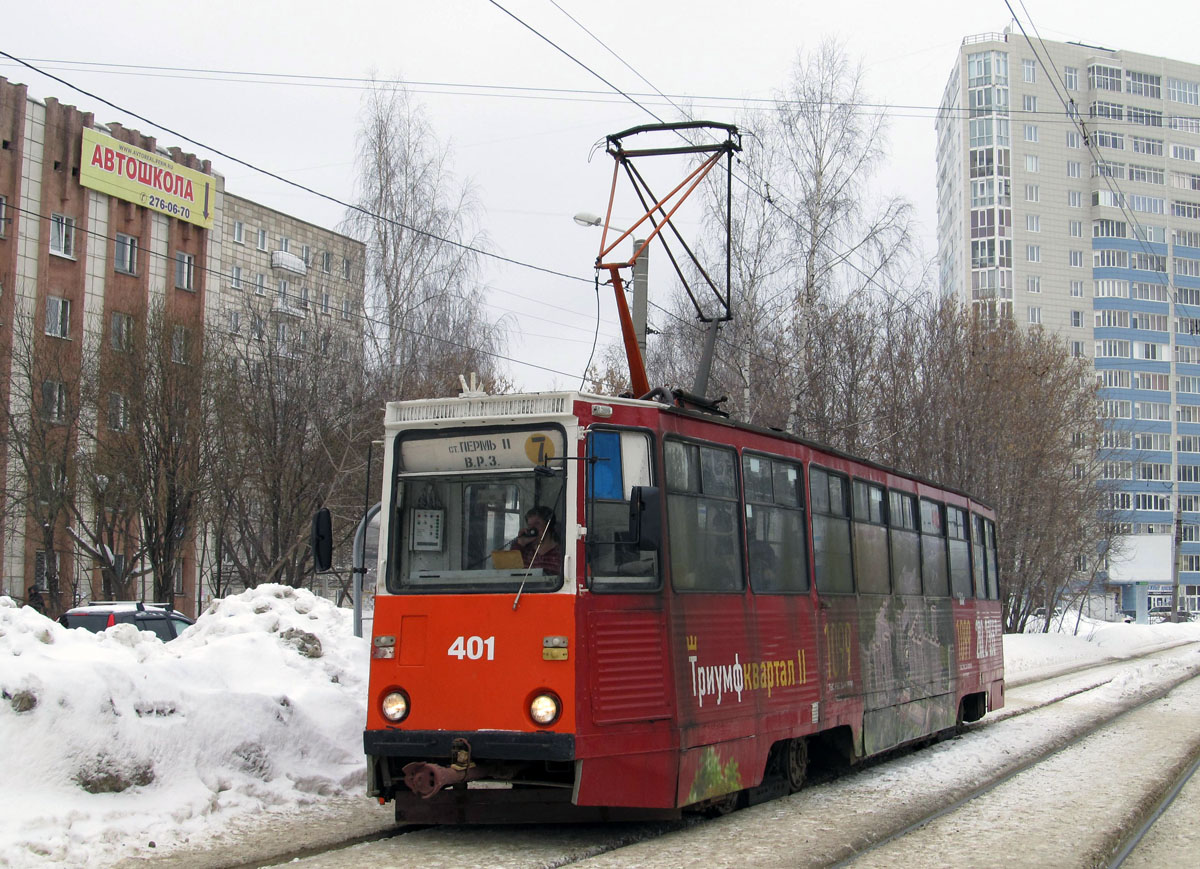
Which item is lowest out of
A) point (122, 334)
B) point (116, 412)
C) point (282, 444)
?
point (282, 444)

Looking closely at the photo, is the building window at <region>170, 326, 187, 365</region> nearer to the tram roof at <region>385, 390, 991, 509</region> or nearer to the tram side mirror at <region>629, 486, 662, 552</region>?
the tram roof at <region>385, 390, 991, 509</region>

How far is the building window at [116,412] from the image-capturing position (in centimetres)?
2731

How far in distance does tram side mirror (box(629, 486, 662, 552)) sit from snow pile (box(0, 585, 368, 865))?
11.0 ft

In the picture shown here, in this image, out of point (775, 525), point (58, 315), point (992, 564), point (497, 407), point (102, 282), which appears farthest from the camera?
point (102, 282)

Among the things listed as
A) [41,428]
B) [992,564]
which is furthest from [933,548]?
[41,428]

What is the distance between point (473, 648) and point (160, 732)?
2.53 metres

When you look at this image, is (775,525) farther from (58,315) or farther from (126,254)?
(126,254)

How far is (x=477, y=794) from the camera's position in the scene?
7824 millimetres

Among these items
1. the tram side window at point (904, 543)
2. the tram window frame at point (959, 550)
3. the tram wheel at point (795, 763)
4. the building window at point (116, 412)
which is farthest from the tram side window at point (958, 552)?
the building window at point (116, 412)

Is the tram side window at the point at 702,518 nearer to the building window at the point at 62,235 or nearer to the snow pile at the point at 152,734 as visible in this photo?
the snow pile at the point at 152,734

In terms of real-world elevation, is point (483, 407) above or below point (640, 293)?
below

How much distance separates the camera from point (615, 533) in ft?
26.0

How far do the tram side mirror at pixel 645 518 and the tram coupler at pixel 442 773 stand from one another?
1.59 meters

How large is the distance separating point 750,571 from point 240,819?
12.6 feet
